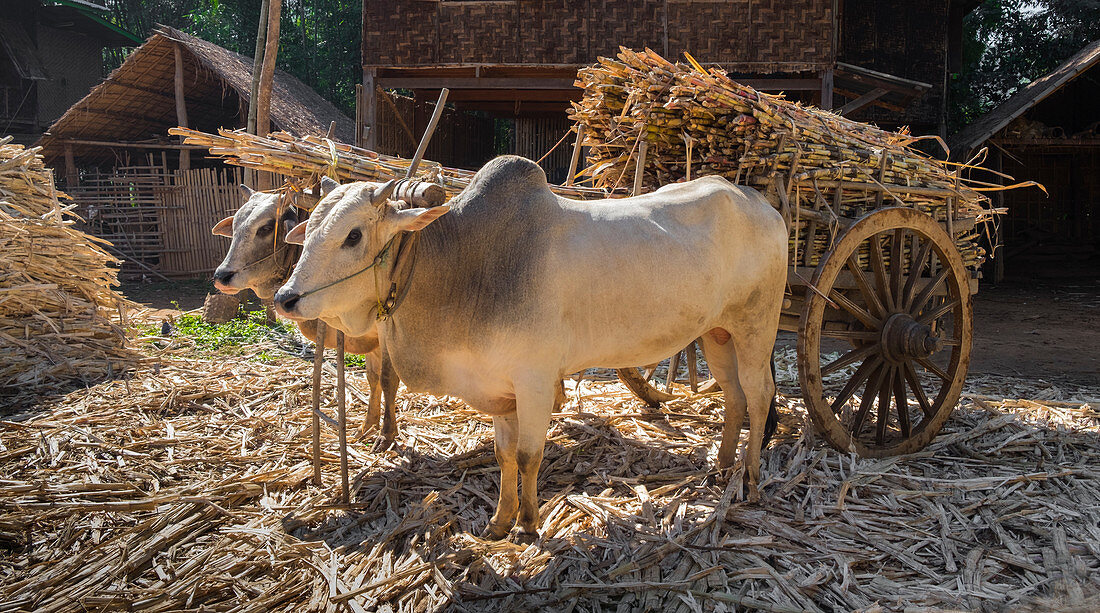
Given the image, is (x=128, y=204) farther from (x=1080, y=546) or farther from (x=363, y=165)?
(x=1080, y=546)

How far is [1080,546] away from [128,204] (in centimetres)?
1582

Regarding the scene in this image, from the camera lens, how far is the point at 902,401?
4.84m

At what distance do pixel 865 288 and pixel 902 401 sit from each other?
2.50 ft

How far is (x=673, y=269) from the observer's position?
3662mm

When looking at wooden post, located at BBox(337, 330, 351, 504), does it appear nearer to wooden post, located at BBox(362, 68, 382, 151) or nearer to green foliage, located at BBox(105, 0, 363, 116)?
wooden post, located at BBox(362, 68, 382, 151)

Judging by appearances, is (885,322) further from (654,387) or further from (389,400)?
(389,400)

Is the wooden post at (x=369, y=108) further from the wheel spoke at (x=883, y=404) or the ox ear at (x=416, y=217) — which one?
the ox ear at (x=416, y=217)

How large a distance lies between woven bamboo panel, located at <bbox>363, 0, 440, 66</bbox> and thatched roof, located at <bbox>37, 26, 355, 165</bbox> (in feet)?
7.04

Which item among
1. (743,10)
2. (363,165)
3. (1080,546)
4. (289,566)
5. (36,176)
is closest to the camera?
(289,566)

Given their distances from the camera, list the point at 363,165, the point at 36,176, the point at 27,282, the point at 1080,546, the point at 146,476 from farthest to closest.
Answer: the point at 36,176 < the point at 27,282 < the point at 363,165 < the point at 146,476 < the point at 1080,546

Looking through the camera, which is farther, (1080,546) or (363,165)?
(363,165)

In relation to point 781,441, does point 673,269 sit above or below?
above

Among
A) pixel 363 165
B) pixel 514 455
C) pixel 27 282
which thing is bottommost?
pixel 514 455

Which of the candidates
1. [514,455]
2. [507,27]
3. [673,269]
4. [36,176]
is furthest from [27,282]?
[507,27]
